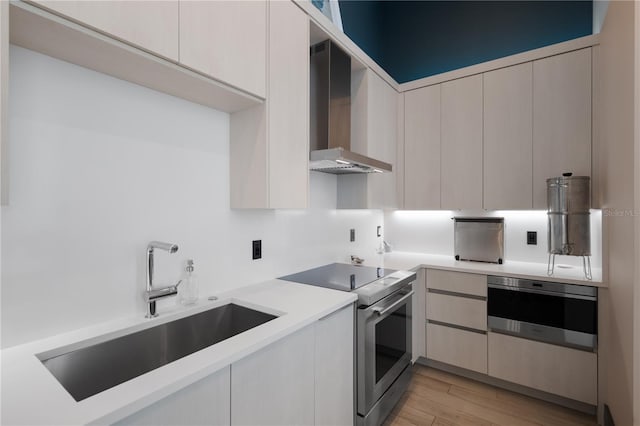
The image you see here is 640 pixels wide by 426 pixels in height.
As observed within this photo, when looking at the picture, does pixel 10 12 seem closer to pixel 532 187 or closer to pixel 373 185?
pixel 373 185

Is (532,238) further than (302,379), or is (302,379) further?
(532,238)

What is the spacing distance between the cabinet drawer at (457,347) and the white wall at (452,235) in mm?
839

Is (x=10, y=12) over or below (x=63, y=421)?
over

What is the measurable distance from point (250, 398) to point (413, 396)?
168cm

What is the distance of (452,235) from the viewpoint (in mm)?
3055

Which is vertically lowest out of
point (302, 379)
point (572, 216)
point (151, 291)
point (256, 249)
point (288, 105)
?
point (302, 379)

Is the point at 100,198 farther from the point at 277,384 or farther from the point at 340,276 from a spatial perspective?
the point at 340,276

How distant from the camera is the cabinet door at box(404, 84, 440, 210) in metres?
2.88

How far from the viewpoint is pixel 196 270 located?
1.58m

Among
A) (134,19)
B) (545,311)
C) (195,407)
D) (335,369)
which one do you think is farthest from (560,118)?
(195,407)

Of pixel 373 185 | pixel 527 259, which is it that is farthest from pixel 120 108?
pixel 527 259

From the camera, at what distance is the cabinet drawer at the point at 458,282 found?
2404mm

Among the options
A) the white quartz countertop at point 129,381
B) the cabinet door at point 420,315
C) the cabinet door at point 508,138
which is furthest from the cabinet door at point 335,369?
the cabinet door at point 508,138

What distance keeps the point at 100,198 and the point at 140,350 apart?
25.3 inches
